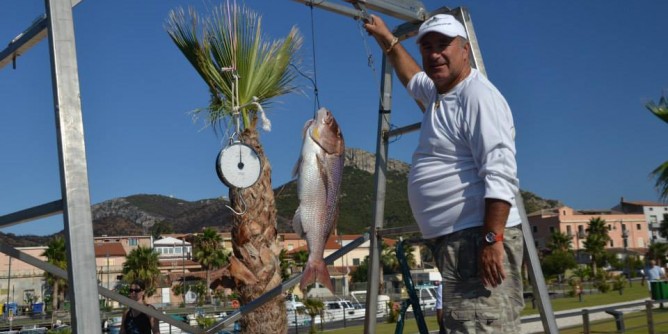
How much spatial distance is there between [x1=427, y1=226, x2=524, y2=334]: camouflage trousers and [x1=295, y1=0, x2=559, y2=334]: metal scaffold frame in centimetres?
131

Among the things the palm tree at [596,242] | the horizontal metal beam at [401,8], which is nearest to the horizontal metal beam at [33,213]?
the horizontal metal beam at [401,8]

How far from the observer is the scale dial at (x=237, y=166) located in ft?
14.1

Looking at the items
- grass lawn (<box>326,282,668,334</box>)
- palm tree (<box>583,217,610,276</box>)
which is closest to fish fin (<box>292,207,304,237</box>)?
grass lawn (<box>326,282,668,334</box>)

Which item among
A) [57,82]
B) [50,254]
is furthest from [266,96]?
[50,254]

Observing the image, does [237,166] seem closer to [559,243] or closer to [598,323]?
[598,323]

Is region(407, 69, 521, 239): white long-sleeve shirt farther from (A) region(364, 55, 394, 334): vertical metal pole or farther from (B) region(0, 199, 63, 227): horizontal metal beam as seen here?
(A) region(364, 55, 394, 334): vertical metal pole

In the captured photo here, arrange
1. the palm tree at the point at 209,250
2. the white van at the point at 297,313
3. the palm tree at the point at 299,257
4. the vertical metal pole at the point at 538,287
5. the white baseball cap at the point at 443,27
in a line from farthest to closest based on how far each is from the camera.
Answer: the palm tree at the point at 299,257
the palm tree at the point at 209,250
the white van at the point at 297,313
the vertical metal pole at the point at 538,287
the white baseball cap at the point at 443,27

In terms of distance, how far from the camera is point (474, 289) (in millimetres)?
2631

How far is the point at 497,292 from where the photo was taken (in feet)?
8.63

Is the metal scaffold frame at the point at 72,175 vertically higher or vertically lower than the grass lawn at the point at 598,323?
higher

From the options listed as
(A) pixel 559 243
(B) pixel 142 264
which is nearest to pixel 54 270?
(B) pixel 142 264

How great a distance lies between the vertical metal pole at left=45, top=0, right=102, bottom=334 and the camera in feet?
8.46

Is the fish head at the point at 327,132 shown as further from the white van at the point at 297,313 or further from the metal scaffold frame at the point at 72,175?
the white van at the point at 297,313

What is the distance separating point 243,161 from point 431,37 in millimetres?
1863
